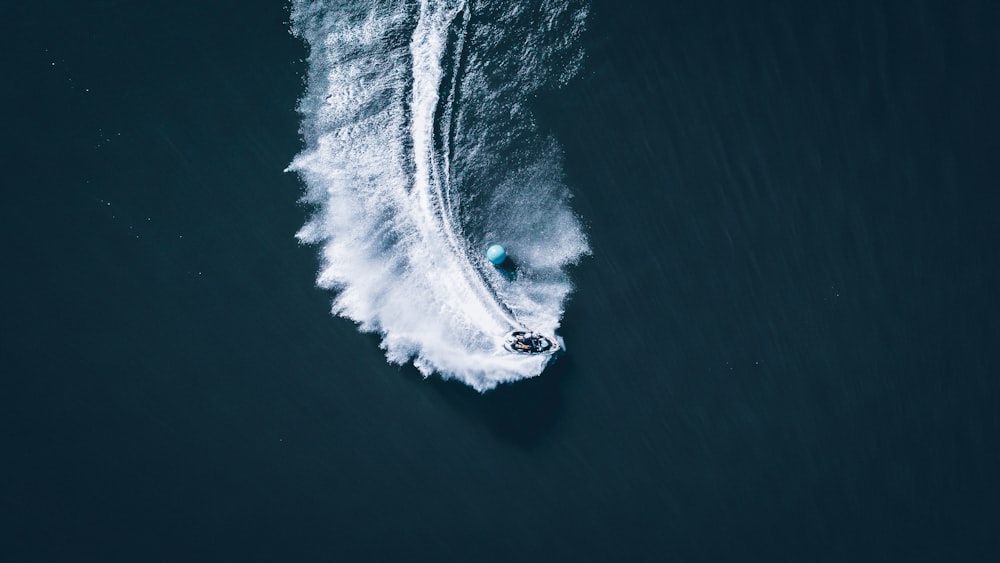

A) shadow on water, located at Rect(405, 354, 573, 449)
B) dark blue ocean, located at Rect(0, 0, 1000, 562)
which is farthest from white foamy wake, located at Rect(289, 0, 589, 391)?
shadow on water, located at Rect(405, 354, 573, 449)

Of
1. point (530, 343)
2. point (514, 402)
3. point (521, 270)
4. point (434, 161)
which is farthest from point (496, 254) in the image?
point (514, 402)

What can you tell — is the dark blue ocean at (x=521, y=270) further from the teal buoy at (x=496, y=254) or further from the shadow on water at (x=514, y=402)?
the teal buoy at (x=496, y=254)

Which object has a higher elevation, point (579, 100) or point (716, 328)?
point (579, 100)

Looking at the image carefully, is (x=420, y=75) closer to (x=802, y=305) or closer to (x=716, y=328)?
(x=716, y=328)

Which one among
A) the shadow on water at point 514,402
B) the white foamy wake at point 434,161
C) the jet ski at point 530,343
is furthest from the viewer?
the white foamy wake at point 434,161

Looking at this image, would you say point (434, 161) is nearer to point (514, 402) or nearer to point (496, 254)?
point (496, 254)

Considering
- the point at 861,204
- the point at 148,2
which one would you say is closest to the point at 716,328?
the point at 861,204

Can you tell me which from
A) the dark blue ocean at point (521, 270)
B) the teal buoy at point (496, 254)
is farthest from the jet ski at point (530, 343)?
the teal buoy at point (496, 254)

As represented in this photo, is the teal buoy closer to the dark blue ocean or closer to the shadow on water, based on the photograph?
the dark blue ocean
